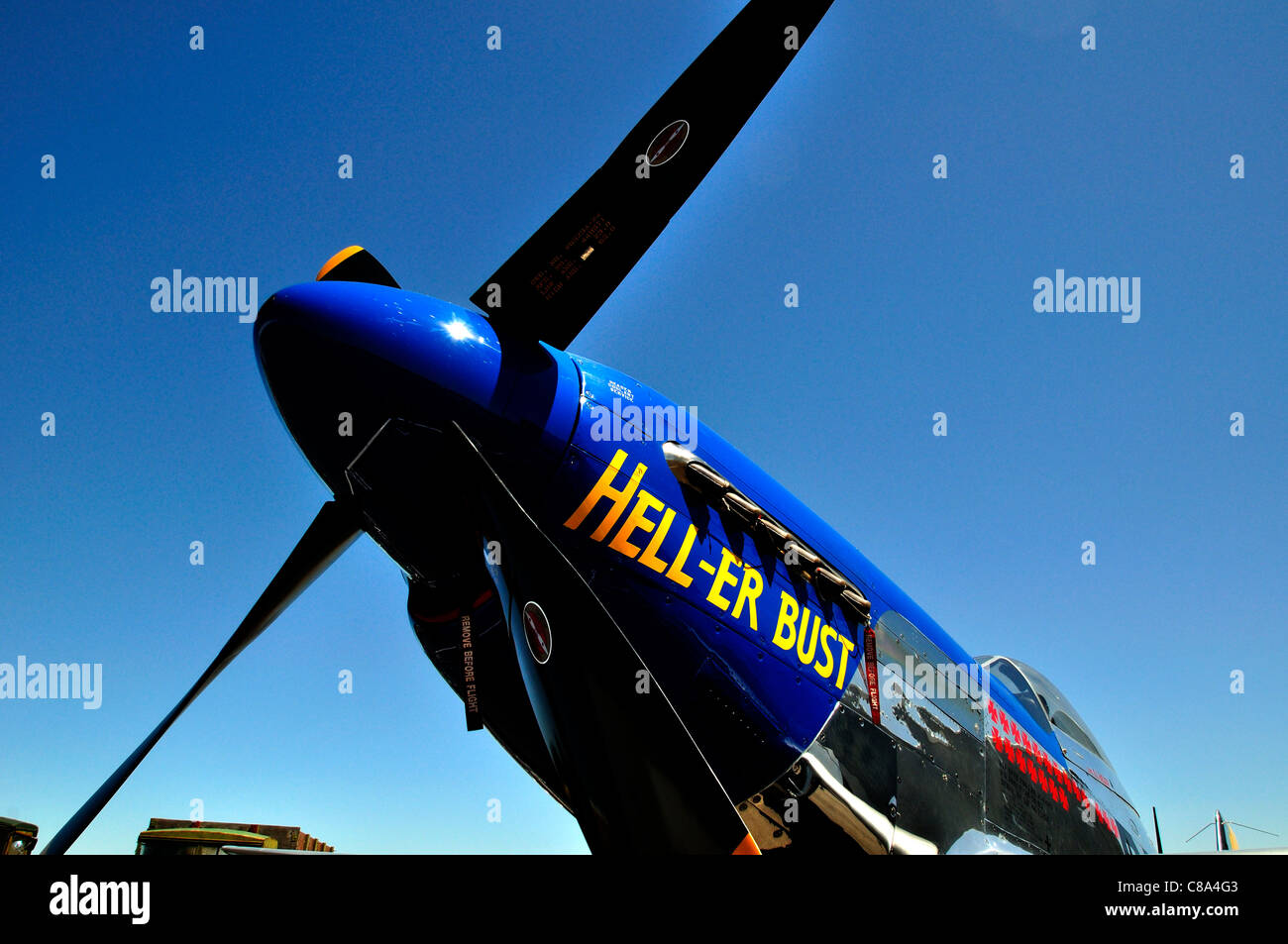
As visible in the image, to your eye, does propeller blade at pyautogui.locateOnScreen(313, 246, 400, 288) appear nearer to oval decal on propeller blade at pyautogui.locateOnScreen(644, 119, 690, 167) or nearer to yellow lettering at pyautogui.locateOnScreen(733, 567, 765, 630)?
oval decal on propeller blade at pyautogui.locateOnScreen(644, 119, 690, 167)

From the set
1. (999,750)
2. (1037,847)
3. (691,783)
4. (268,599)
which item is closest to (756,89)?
(691,783)

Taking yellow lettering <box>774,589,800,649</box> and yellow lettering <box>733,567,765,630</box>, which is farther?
yellow lettering <box>774,589,800,649</box>

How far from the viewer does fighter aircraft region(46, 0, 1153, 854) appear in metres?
3.55

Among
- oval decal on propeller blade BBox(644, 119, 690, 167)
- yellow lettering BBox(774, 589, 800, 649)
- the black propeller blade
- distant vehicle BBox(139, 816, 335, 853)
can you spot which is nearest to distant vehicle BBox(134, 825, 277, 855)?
distant vehicle BBox(139, 816, 335, 853)

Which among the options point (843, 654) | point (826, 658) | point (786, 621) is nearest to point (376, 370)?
point (786, 621)

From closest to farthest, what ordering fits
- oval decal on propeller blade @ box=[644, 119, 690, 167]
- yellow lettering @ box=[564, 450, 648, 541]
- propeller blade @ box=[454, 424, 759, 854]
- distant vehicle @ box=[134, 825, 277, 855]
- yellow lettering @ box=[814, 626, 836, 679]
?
1. propeller blade @ box=[454, 424, 759, 854]
2. oval decal on propeller blade @ box=[644, 119, 690, 167]
3. yellow lettering @ box=[564, 450, 648, 541]
4. yellow lettering @ box=[814, 626, 836, 679]
5. distant vehicle @ box=[134, 825, 277, 855]

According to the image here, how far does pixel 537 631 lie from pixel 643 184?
8.32ft

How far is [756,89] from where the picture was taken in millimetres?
4355

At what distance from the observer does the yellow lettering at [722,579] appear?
4.93 meters

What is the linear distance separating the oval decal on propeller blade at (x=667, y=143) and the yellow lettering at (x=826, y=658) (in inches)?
122

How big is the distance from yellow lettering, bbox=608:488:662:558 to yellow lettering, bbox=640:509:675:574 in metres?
0.05

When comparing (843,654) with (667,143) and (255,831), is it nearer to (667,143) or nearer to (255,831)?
(667,143)
